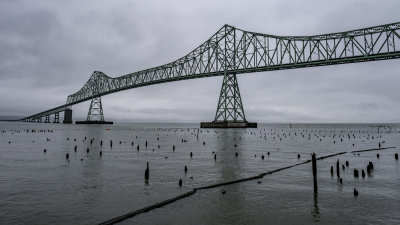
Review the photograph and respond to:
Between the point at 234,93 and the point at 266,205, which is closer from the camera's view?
the point at 266,205

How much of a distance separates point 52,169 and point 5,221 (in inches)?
441

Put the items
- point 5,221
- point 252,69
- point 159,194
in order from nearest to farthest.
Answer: point 5,221, point 159,194, point 252,69

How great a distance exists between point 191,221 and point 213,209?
159 centimetres

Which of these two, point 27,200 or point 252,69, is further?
point 252,69

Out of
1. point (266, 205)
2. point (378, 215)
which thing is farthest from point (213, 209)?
point (378, 215)

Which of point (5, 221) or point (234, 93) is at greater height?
point (234, 93)

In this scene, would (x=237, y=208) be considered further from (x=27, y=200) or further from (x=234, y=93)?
(x=234, y=93)

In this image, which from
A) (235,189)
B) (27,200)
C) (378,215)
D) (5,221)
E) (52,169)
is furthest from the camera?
(52,169)

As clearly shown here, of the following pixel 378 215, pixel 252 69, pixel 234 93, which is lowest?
pixel 378 215

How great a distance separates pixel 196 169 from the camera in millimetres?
21031

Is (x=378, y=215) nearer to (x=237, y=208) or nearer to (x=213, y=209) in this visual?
(x=237, y=208)

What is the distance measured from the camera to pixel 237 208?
11.9m

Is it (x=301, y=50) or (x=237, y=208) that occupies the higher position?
(x=301, y=50)

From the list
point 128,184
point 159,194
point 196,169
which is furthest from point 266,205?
point 196,169
